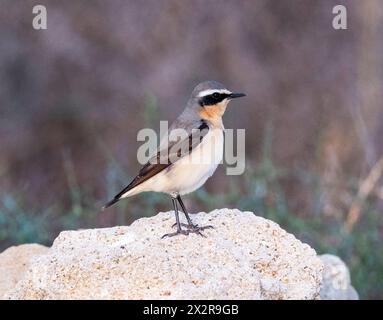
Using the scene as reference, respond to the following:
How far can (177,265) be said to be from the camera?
19.7 ft

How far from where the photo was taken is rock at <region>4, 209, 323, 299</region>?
5.90 m

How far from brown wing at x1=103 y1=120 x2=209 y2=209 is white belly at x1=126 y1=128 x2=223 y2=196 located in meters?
0.03

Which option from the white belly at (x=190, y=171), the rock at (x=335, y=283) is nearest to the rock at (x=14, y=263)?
the white belly at (x=190, y=171)

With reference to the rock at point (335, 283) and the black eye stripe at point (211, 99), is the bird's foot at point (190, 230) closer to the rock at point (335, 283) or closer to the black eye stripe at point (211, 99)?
the black eye stripe at point (211, 99)

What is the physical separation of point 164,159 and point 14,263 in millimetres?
1190

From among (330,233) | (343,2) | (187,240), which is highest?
(343,2)

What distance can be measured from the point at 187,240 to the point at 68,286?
74 centimetres

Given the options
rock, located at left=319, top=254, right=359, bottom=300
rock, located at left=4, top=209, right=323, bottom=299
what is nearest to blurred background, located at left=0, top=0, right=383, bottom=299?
rock, located at left=319, top=254, right=359, bottom=300

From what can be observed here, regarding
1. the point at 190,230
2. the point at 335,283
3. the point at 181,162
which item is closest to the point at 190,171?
the point at 181,162

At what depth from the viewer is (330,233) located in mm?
10008

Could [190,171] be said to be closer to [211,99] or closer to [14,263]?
[211,99]

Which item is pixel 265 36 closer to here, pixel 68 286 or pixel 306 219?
pixel 306 219

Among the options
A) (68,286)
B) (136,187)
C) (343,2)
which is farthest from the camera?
(343,2)
